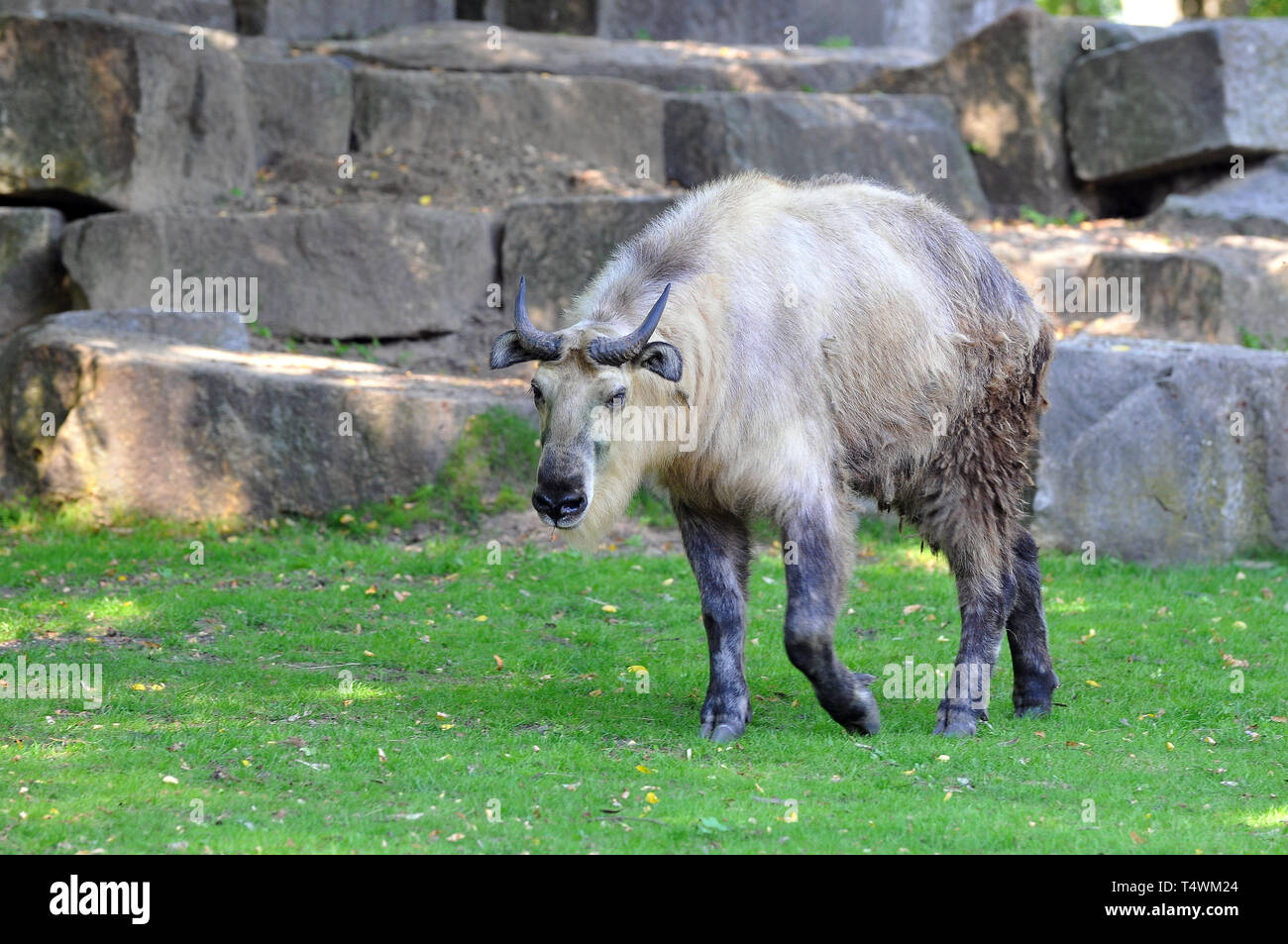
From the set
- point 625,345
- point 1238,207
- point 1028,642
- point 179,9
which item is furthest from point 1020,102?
point 625,345

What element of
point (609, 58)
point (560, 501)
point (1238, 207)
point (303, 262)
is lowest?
point (560, 501)

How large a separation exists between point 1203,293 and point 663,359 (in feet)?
27.0

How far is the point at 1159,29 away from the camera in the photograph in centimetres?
1586

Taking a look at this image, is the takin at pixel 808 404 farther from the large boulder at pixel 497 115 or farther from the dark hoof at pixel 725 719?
the large boulder at pixel 497 115

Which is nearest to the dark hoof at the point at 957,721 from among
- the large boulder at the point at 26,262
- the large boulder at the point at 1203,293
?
the large boulder at the point at 1203,293

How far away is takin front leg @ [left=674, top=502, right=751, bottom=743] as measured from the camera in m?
6.96

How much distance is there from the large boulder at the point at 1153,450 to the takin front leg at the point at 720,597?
422cm

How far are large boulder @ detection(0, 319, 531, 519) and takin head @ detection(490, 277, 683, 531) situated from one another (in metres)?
4.66

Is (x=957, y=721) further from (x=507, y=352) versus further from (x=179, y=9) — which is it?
(x=179, y=9)

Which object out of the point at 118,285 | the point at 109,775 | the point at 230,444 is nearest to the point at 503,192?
the point at 118,285

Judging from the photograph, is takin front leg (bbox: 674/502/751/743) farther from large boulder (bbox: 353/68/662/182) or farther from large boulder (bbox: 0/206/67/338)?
large boulder (bbox: 353/68/662/182)

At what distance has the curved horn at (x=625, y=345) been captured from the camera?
6121 millimetres

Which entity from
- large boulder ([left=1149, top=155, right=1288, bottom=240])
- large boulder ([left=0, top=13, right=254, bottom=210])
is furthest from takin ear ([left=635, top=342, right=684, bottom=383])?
large boulder ([left=1149, top=155, right=1288, bottom=240])

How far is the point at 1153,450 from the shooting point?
10.4m
